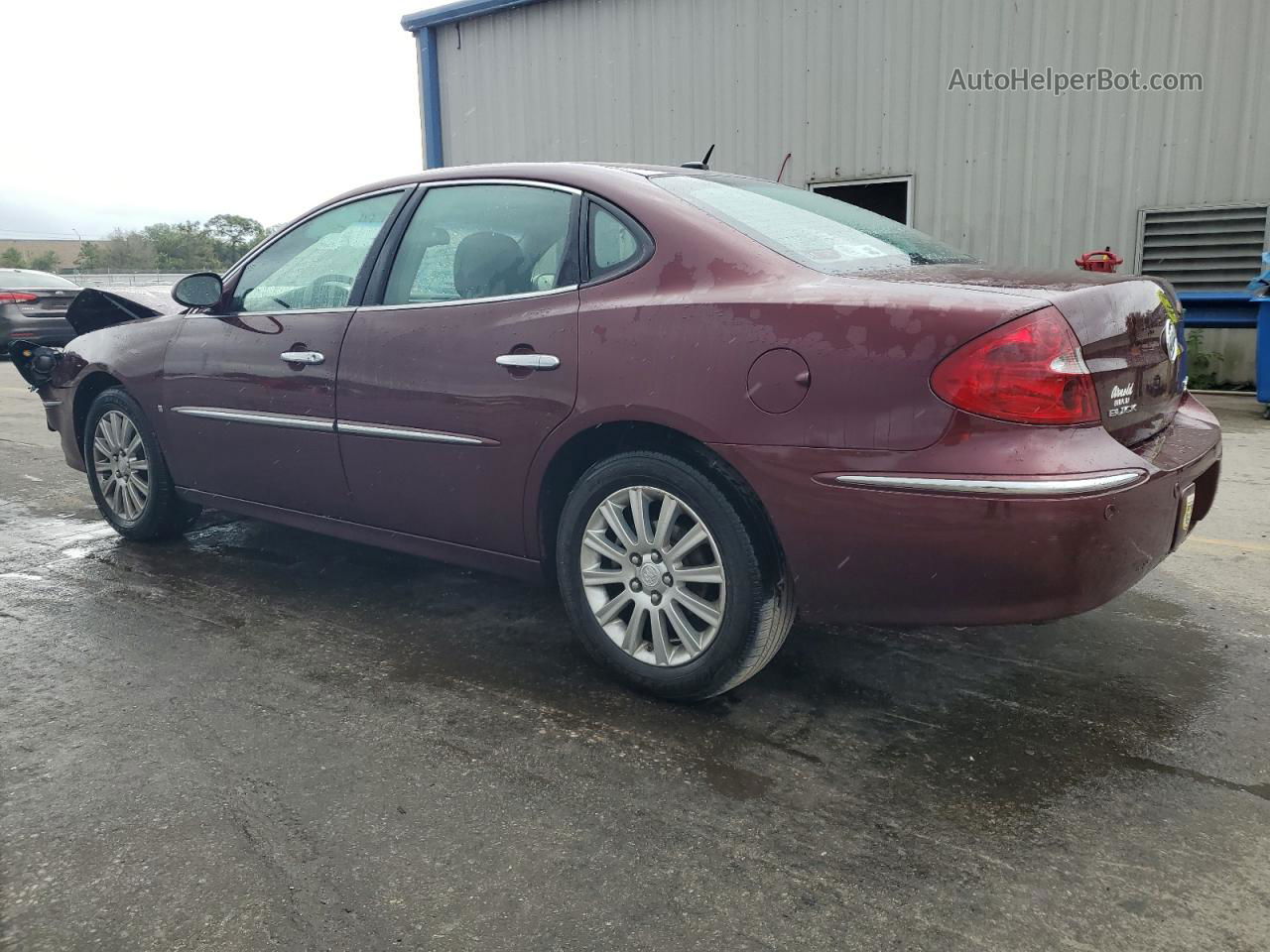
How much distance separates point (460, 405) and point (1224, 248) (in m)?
8.35

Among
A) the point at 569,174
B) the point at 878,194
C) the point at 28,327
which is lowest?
the point at 28,327

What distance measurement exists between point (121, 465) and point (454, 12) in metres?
9.52

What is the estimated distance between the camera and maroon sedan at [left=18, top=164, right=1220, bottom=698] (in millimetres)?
2326

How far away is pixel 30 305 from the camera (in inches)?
609

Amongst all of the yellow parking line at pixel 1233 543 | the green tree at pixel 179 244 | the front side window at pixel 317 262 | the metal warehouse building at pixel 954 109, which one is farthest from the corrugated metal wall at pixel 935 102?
the green tree at pixel 179 244

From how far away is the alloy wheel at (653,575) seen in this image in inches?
108

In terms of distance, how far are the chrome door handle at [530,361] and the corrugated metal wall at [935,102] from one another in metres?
7.88

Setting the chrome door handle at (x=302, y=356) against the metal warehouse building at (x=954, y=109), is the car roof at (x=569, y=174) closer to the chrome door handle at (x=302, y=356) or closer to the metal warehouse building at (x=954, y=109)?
the chrome door handle at (x=302, y=356)

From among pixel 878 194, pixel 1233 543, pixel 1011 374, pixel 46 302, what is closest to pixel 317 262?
pixel 1011 374

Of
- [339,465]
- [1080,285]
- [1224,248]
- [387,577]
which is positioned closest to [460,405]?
[339,465]

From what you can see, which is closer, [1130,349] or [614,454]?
[1130,349]

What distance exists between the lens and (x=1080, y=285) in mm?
2506

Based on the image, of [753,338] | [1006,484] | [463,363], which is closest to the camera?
[1006,484]

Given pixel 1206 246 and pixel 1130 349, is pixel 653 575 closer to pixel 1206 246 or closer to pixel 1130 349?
pixel 1130 349
